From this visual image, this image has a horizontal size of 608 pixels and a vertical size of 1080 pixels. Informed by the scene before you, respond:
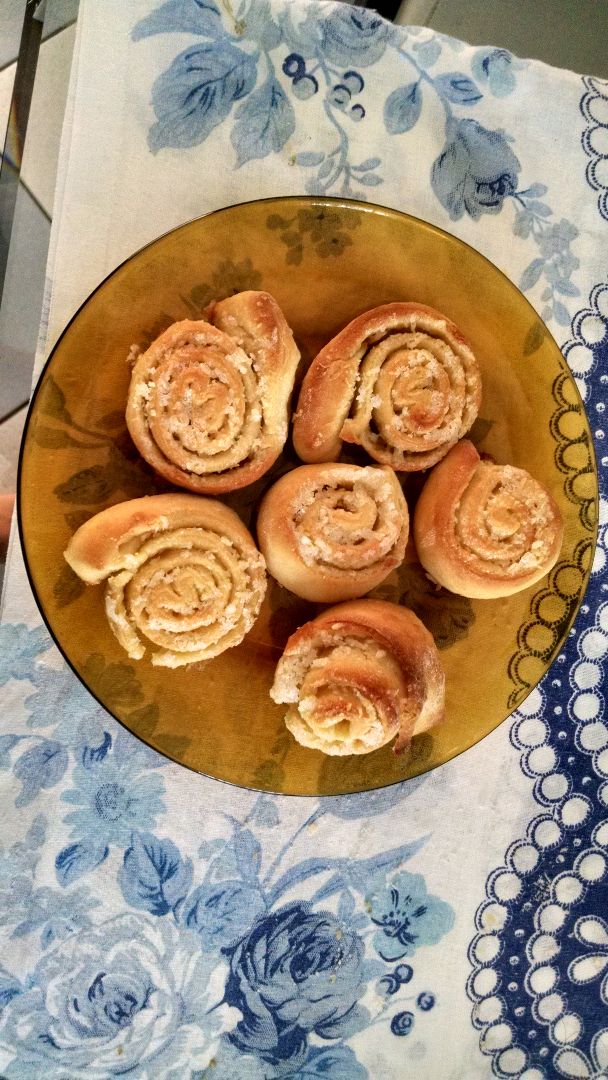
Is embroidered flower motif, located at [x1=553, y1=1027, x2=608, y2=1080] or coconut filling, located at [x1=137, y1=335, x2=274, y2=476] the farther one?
embroidered flower motif, located at [x1=553, y1=1027, x2=608, y2=1080]

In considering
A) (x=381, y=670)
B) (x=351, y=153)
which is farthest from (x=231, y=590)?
(x=351, y=153)

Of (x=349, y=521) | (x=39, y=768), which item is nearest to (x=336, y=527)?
(x=349, y=521)

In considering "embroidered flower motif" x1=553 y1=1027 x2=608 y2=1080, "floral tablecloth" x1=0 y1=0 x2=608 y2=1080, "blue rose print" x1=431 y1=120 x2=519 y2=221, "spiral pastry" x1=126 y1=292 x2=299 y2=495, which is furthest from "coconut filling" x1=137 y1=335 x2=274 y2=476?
"embroidered flower motif" x1=553 y1=1027 x2=608 y2=1080

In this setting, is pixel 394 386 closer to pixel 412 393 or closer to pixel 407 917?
pixel 412 393

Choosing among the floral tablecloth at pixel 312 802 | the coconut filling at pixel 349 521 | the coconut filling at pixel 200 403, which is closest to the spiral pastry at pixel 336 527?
the coconut filling at pixel 349 521

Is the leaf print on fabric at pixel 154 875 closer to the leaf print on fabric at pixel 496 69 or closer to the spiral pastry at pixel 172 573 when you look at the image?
the spiral pastry at pixel 172 573

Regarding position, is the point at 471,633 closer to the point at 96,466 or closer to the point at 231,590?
the point at 231,590

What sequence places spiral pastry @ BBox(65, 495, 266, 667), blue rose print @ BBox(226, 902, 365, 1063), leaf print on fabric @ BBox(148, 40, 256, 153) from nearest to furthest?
spiral pastry @ BBox(65, 495, 266, 667)
leaf print on fabric @ BBox(148, 40, 256, 153)
blue rose print @ BBox(226, 902, 365, 1063)

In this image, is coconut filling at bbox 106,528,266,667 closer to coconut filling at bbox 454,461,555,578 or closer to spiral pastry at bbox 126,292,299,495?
spiral pastry at bbox 126,292,299,495
